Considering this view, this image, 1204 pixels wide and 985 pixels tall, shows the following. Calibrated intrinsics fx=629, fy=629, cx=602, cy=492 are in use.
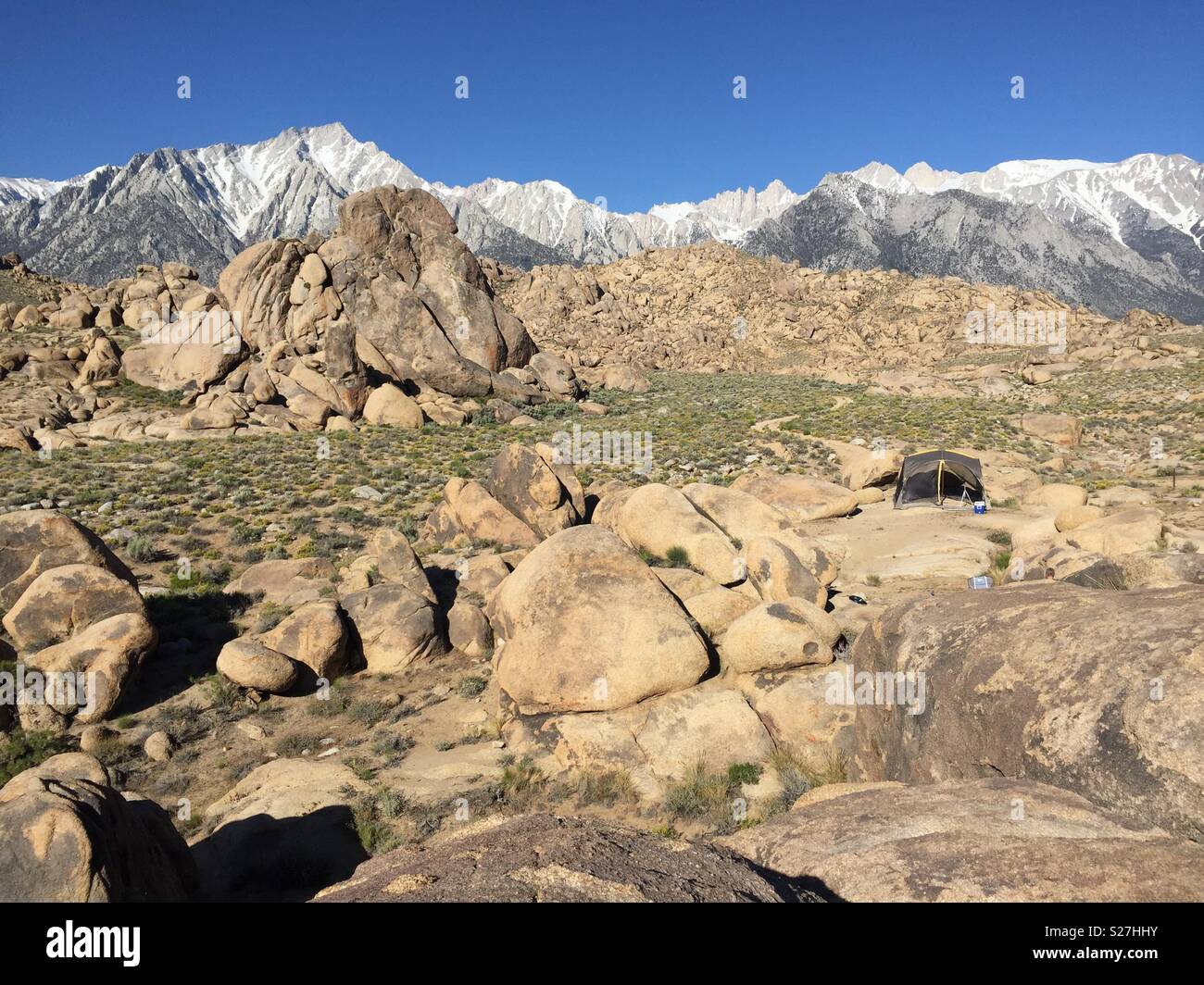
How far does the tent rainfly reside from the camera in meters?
22.0

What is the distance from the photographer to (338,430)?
36344mm

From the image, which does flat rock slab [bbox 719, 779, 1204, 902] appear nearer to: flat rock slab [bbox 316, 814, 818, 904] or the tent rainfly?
flat rock slab [bbox 316, 814, 818, 904]

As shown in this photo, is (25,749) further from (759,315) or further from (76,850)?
(759,315)

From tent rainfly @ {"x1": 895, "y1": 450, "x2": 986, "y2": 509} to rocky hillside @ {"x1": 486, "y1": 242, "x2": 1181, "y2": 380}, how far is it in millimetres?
47393

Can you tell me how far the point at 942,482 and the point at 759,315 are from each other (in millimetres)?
74981

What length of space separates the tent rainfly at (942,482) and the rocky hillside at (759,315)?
47.4 m

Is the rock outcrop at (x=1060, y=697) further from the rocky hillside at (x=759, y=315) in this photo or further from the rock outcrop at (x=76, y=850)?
the rocky hillside at (x=759, y=315)

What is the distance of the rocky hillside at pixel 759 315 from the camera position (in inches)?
3066

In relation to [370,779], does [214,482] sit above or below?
above

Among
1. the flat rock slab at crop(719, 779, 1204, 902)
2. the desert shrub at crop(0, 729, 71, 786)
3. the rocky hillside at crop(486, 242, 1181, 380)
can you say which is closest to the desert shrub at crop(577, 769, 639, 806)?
the flat rock slab at crop(719, 779, 1204, 902)
